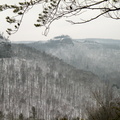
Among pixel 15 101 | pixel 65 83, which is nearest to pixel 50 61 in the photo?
pixel 65 83

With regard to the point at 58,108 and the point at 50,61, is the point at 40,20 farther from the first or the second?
the point at 50,61

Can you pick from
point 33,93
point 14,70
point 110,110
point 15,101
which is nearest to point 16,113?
point 15,101

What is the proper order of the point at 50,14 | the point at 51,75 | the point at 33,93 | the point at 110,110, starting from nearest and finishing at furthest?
1. the point at 50,14
2. the point at 110,110
3. the point at 33,93
4. the point at 51,75

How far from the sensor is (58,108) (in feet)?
351

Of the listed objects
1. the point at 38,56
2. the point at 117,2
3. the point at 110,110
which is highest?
the point at 117,2

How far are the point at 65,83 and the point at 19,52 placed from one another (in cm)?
6805

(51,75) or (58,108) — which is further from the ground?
(58,108)

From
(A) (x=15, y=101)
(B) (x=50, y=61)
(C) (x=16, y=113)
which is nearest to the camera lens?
(C) (x=16, y=113)

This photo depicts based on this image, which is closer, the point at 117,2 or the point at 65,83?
the point at 117,2

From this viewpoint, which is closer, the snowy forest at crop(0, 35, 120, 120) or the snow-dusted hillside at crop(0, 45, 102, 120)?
the snowy forest at crop(0, 35, 120, 120)

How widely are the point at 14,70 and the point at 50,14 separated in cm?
13695

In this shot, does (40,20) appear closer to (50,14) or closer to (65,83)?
(50,14)

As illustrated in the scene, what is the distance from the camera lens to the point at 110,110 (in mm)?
Answer: 11195

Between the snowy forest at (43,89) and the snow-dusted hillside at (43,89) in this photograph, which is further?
the snow-dusted hillside at (43,89)
